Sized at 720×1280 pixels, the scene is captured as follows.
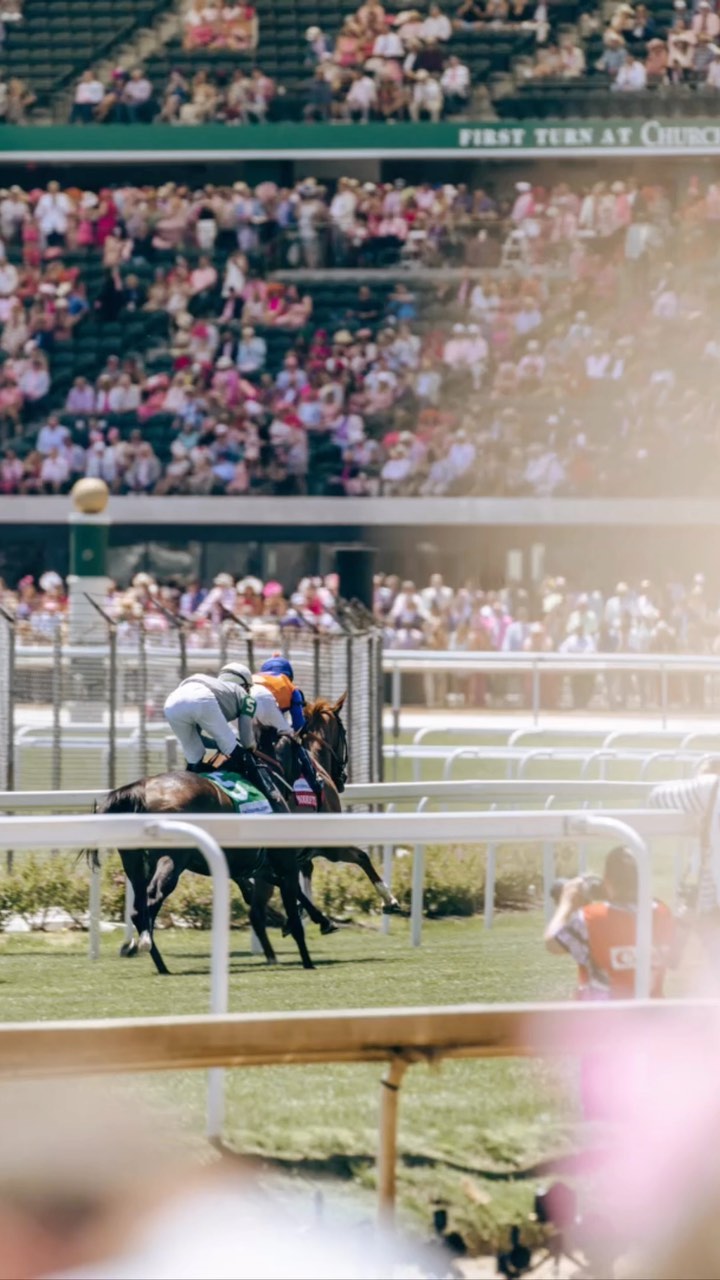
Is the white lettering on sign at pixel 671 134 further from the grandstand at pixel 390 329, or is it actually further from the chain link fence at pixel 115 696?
the chain link fence at pixel 115 696

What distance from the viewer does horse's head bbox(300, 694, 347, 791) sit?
29.4 feet

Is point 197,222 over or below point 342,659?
over

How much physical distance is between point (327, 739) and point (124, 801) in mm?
1692

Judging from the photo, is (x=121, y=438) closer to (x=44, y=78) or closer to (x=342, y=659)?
(x=44, y=78)

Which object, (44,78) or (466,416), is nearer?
(466,416)

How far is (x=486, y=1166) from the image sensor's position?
379 centimetres

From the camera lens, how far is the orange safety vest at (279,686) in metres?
8.73

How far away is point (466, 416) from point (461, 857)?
13.1 metres

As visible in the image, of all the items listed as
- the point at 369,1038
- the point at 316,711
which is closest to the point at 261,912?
the point at 316,711

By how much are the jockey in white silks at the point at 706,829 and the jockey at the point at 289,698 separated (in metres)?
3.43

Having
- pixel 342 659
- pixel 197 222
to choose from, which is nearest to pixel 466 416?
pixel 197 222

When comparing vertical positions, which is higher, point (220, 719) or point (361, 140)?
point (361, 140)

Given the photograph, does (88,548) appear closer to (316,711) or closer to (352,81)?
(316,711)

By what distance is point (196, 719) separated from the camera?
26.3ft
